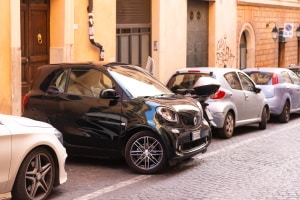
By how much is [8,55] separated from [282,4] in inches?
857

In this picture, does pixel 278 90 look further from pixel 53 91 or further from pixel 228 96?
pixel 53 91

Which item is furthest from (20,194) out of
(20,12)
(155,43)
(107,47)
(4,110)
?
(155,43)

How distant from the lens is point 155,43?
64.6 feet

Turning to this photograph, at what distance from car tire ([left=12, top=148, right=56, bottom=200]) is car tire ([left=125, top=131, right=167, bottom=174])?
176 centimetres

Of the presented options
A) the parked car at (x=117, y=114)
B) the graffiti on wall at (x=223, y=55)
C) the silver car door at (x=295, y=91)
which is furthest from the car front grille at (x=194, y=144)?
the graffiti on wall at (x=223, y=55)

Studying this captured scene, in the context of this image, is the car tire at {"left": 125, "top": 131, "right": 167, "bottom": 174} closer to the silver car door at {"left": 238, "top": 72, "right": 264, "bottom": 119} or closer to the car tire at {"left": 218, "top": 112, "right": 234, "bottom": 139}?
the car tire at {"left": 218, "top": 112, "right": 234, "bottom": 139}

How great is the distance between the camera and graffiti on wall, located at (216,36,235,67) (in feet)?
79.9

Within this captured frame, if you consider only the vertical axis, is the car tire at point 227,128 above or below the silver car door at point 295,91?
below

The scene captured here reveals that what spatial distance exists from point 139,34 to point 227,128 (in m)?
7.51

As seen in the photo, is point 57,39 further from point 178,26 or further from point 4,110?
point 178,26

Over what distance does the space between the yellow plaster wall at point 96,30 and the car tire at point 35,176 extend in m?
8.51

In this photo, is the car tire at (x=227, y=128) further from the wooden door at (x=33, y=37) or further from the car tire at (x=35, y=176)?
the car tire at (x=35, y=176)

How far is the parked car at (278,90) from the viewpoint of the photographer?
15609mm

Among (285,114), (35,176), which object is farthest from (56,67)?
(285,114)
